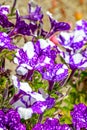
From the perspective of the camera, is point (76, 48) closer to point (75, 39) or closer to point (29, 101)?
point (75, 39)

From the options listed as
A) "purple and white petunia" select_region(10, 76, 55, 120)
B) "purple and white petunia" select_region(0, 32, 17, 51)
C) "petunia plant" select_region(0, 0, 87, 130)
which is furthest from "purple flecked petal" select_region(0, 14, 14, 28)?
"purple and white petunia" select_region(10, 76, 55, 120)

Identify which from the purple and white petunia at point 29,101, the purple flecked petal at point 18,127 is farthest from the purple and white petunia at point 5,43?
the purple flecked petal at point 18,127

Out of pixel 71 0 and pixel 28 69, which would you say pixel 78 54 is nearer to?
pixel 28 69

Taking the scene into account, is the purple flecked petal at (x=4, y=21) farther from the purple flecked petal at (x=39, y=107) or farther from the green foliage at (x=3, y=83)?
the purple flecked petal at (x=39, y=107)

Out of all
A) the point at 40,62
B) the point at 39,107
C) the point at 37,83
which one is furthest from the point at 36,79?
the point at 39,107

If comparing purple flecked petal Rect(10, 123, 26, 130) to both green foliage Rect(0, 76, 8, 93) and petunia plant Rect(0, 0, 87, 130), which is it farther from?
green foliage Rect(0, 76, 8, 93)

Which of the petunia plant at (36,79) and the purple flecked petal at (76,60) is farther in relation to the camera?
the purple flecked petal at (76,60)

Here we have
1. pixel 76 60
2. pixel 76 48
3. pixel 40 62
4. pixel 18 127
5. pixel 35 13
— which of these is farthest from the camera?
pixel 35 13
